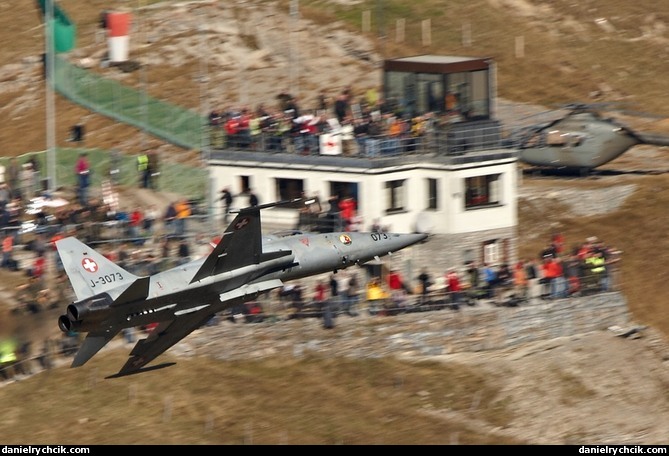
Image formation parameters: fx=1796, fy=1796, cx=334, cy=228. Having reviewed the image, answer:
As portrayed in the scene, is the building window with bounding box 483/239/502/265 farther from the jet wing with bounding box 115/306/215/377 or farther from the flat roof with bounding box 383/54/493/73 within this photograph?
the jet wing with bounding box 115/306/215/377

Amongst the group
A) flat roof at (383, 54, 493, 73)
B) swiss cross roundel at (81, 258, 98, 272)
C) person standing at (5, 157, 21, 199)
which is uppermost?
flat roof at (383, 54, 493, 73)

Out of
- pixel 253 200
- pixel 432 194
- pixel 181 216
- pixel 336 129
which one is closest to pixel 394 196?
pixel 432 194

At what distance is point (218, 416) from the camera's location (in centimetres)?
6488

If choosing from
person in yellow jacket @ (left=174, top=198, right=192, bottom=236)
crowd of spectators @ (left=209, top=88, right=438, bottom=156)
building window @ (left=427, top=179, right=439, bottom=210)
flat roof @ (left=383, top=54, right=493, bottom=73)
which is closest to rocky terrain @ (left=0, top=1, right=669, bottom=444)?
person in yellow jacket @ (left=174, top=198, right=192, bottom=236)

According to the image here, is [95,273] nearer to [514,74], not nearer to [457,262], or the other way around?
[457,262]

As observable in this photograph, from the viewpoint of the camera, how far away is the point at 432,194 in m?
77.9

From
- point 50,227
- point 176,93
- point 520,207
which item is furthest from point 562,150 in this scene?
point 50,227

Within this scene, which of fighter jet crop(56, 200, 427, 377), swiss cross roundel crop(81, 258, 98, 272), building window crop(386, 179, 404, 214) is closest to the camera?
fighter jet crop(56, 200, 427, 377)

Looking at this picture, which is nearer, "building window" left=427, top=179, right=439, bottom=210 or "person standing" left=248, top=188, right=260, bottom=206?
"person standing" left=248, top=188, right=260, bottom=206

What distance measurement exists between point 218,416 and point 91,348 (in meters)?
10.2

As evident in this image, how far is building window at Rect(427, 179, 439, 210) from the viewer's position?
77875mm

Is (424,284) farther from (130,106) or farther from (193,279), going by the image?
(130,106)

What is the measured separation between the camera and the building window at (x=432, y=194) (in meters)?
77.9

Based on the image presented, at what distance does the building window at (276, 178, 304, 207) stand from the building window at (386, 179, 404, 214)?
378cm
